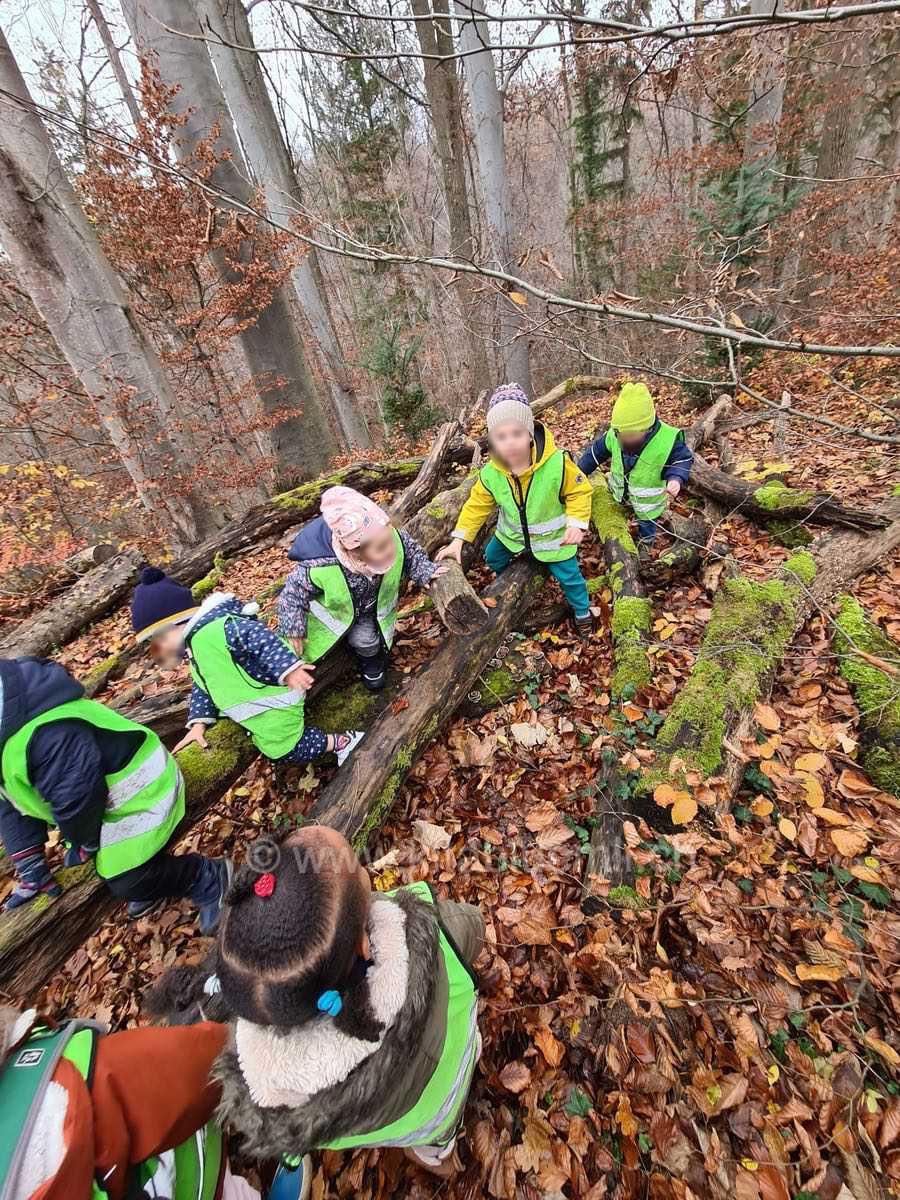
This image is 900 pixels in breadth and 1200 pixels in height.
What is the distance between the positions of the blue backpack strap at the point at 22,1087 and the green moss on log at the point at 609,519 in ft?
14.5

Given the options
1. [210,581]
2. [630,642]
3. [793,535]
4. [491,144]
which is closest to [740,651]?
[630,642]

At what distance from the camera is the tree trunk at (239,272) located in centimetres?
655

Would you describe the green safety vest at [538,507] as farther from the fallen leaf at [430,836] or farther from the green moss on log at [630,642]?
the fallen leaf at [430,836]

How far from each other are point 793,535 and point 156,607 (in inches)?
198

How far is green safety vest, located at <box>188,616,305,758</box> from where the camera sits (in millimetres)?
2865

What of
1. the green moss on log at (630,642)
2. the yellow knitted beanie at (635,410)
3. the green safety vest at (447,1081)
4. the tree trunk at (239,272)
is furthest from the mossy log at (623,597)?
the tree trunk at (239,272)

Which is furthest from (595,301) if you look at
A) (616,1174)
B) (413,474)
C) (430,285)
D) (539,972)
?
(430,285)

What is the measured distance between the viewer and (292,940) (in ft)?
4.16

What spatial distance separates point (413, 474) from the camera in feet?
22.0

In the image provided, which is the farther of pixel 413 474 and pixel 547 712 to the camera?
pixel 413 474

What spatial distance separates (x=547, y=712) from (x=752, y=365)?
7.14 metres

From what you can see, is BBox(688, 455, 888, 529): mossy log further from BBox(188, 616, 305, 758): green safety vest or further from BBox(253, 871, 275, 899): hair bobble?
BBox(253, 871, 275, 899): hair bobble

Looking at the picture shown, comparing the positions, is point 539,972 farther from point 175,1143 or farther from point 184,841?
point 184,841

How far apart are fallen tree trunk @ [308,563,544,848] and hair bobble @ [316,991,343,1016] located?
153 centimetres
